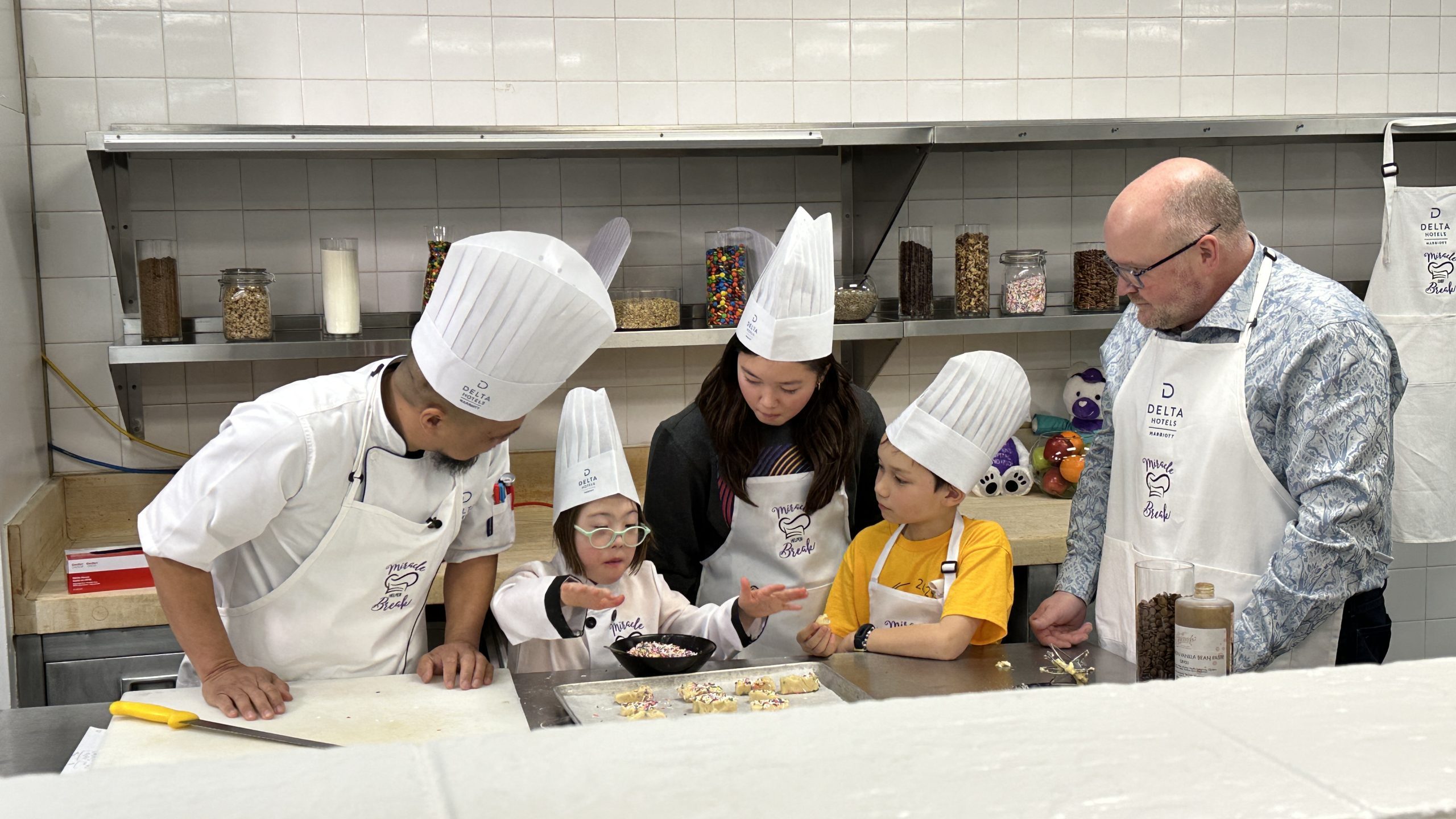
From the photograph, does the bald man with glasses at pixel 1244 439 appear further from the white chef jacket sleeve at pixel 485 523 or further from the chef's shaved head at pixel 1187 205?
the white chef jacket sleeve at pixel 485 523

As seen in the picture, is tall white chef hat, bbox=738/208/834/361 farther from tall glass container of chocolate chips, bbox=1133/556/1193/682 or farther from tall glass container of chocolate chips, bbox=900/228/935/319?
tall glass container of chocolate chips, bbox=900/228/935/319

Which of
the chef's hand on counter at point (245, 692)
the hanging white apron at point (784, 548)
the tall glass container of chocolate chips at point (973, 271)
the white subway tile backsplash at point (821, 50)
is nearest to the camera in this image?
the chef's hand on counter at point (245, 692)

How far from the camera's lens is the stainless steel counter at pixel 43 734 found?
139 cm

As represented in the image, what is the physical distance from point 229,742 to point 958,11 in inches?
113

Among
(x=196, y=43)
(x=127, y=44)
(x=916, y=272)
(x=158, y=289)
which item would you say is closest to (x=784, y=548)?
(x=916, y=272)

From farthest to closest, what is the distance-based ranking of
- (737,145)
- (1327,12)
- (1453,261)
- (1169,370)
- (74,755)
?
(1327,12) < (1453,261) < (737,145) < (1169,370) < (74,755)

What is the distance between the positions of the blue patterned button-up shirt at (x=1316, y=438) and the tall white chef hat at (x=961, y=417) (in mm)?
381

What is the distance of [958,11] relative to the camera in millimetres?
3434

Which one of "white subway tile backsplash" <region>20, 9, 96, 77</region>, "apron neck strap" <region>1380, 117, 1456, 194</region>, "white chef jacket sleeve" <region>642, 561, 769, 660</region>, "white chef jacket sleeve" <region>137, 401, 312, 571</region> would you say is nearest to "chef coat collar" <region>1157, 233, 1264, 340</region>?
"white chef jacket sleeve" <region>642, 561, 769, 660</region>

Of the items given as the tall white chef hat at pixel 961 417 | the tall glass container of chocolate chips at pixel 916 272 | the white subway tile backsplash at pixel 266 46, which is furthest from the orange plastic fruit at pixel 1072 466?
the white subway tile backsplash at pixel 266 46

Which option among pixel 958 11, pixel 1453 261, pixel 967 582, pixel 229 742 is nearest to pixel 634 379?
pixel 958 11

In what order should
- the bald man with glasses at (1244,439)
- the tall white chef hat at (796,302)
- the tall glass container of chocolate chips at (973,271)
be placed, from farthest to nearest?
1. the tall glass container of chocolate chips at (973,271)
2. the tall white chef hat at (796,302)
3. the bald man with glasses at (1244,439)

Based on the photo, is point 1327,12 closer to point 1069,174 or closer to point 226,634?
point 1069,174

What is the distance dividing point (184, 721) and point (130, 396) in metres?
1.94
